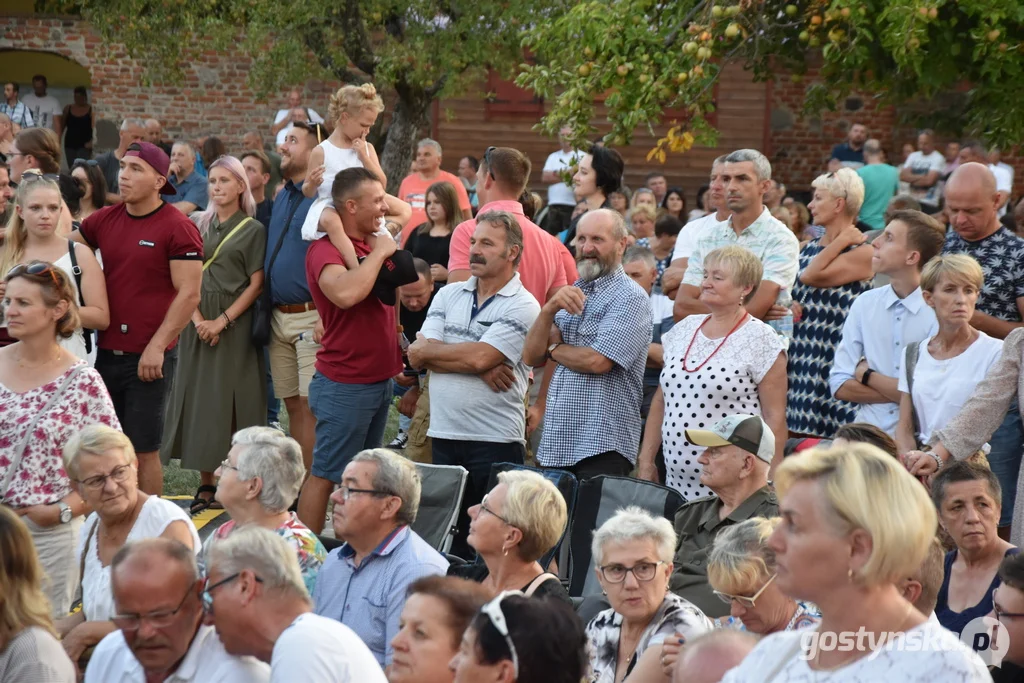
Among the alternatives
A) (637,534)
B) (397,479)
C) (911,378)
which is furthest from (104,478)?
(911,378)

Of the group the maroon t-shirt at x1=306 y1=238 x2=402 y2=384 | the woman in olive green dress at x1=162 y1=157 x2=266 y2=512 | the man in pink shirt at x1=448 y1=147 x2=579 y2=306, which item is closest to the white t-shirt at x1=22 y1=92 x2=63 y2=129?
the woman in olive green dress at x1=162 y1=157 x2=266 y2=512

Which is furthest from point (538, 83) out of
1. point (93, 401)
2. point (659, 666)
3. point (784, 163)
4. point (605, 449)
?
point (784, 163)

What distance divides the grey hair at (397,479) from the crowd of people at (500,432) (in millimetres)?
16

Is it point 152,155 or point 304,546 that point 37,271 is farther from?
point 304,546

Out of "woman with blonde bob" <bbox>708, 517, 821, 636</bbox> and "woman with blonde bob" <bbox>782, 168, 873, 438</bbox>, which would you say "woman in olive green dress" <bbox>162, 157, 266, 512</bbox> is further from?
"woman with blonde bob" <bbox>708, 517, 821, 636</bbox>

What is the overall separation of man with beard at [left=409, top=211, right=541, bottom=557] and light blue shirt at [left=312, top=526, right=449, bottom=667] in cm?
141

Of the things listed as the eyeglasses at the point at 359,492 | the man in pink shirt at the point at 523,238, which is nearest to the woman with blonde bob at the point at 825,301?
the man in pink shirt at the point at 523,238

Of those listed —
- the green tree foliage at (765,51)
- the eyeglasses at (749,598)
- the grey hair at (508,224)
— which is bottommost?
the eyeglasses at (749,598)

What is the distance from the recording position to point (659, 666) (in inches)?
141

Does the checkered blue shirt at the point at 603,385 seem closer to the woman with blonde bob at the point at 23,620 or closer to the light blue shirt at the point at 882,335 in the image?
the light blue shirt at the point at 882,335

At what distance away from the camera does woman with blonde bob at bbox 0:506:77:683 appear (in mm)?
3354

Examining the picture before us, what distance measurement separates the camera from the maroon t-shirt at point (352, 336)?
6.02 meters

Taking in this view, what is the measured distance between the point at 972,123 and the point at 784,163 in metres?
12.5

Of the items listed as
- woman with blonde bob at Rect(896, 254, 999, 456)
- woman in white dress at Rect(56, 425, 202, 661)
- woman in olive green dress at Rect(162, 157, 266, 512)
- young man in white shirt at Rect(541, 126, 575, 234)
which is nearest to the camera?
woman in white dress at Rect(56, 425, 202, 661)
